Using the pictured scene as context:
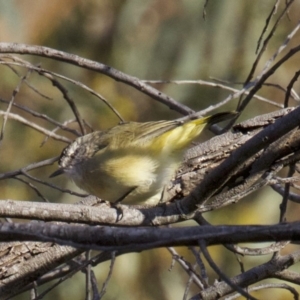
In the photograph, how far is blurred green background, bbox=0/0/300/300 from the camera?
7.01 m

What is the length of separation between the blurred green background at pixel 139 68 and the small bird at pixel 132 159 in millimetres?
2922

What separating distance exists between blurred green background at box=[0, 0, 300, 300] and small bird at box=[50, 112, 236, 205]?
2.92m

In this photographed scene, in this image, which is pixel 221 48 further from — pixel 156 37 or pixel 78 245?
pixel 78 245

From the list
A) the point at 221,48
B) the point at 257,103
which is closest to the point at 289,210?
the point at 257,103

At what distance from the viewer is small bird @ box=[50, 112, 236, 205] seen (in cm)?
370

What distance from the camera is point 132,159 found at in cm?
383

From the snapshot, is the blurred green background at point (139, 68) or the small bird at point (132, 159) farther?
the blurred green background at point (139, 68)

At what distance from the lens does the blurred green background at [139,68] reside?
23.0 feet

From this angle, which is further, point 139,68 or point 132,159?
point 139,68

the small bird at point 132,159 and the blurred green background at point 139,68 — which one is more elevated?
the blurred green background at point 139,68

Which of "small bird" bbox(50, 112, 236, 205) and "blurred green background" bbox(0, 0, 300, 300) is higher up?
"blurred green background" bbox(0, 0, 300, 300)

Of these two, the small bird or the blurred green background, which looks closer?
the small bird

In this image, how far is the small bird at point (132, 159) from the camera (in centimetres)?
370

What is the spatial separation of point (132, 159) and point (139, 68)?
3667 millimetres
